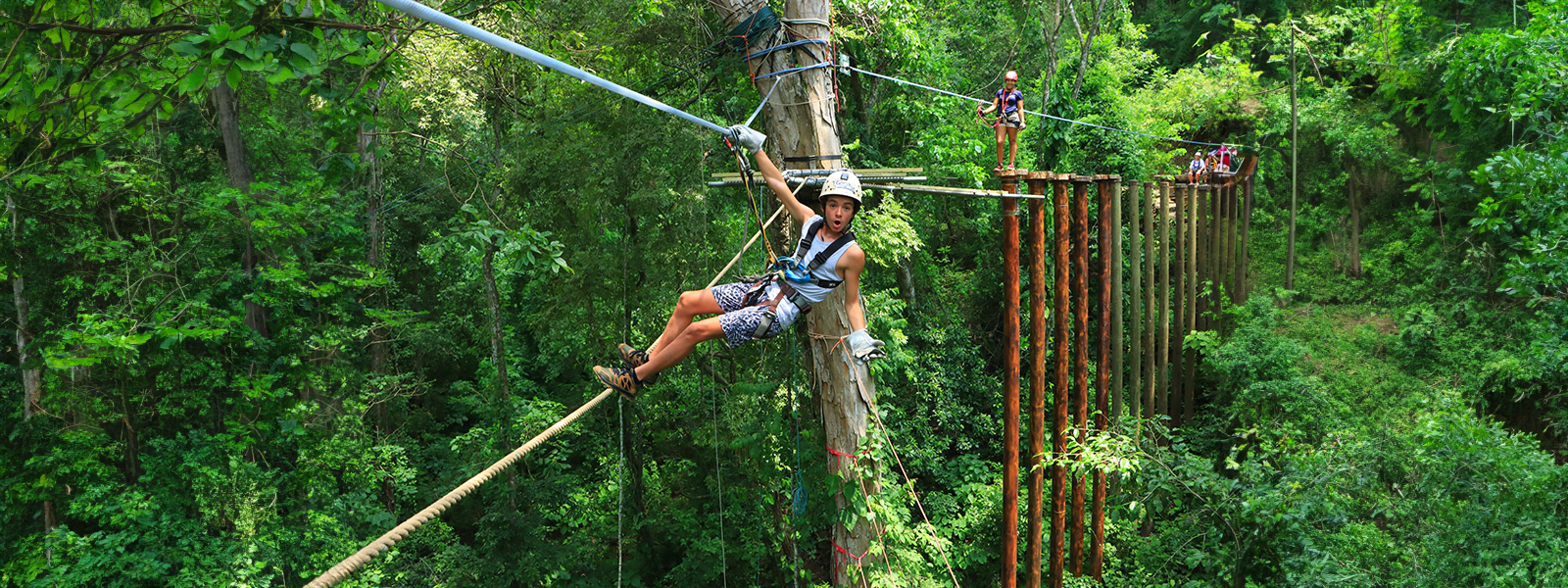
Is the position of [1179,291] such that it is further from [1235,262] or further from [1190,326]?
[1235,262]

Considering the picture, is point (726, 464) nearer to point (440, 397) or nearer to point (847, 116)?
point (847, 116)

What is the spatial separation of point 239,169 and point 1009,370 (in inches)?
362

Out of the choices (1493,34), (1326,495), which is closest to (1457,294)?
(1493,34)

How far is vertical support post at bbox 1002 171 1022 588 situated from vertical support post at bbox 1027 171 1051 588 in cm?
22

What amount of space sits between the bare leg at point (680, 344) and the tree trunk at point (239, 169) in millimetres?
7391

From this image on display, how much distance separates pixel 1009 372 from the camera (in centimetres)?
645

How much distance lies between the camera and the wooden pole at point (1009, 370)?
6.13m

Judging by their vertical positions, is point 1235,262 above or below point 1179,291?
above

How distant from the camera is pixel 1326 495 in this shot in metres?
7.66

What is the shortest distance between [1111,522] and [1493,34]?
26.3 feet

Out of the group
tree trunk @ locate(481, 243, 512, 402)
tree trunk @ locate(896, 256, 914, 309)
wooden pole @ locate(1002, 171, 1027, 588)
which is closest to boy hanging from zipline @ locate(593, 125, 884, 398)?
wooden pole @ locate(1002, 171, 1027, 588)

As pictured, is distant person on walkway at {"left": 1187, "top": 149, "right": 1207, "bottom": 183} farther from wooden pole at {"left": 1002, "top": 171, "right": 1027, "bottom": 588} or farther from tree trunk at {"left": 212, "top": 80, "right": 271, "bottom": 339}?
tree trunk at {"left": 212, "top": 80, "right": 271, "bottom": 339}

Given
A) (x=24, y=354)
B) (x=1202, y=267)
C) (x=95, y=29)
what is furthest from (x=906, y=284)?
(x=24, y=354)

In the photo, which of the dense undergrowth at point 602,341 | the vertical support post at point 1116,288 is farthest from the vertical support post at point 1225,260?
the vertical support post at point 1116,288
